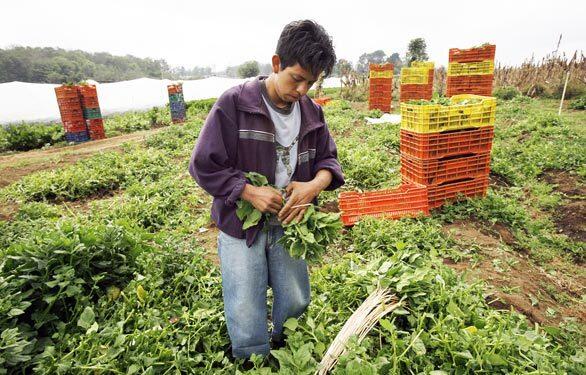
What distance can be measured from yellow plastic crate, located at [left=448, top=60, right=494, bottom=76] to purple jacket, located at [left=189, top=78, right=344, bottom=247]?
891cm

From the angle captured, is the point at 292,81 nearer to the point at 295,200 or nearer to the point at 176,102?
the point at 295,200

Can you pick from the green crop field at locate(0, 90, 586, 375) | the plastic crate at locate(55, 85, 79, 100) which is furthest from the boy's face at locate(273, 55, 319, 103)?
the plastic crate at locate(55, 85, 79, 100)

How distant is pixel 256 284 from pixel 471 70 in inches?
375

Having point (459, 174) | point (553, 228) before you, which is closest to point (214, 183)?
point (459, 174)

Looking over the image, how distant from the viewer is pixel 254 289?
186 centimetres

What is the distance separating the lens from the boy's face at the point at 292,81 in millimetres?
1632

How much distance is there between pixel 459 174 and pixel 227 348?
3.82 m

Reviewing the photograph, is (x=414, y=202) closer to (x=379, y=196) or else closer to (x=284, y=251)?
(x=379, y=196)

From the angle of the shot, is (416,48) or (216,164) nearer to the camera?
(216,164)

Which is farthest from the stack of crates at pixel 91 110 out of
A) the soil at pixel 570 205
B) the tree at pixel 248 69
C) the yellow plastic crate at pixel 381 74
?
the tree at pixel 248 69

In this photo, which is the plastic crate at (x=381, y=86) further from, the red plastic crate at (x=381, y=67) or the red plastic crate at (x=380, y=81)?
the red plastic crate at (x=381, y=67)

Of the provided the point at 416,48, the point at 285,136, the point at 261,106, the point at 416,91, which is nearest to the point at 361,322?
the point at 285,136

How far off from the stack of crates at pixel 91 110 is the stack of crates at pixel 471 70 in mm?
11176

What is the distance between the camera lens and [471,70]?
9203mm
